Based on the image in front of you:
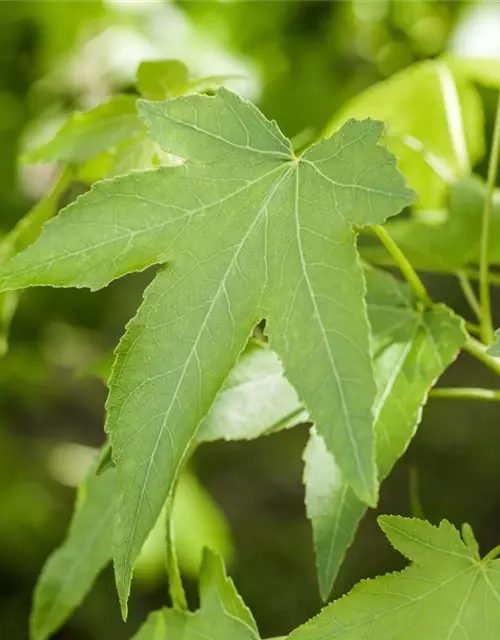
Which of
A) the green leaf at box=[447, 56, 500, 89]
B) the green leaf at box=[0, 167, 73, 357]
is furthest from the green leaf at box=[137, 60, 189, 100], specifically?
the green leaf at box=[447, 56, 500, 89]

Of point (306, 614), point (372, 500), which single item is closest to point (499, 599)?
point (372, 500)

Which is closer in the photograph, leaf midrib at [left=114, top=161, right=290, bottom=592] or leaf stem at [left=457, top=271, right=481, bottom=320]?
leaf midrib at [left=114, top=161, right=290, bottom=592]

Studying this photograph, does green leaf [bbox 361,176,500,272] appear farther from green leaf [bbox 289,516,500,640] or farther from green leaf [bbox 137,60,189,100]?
green leaf [bbox 289,516,500,640]

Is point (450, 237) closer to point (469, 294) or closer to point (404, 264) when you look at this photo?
point (469, 294)

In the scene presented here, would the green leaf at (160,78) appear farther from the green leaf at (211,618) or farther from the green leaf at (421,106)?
the green leaf at (211,618)

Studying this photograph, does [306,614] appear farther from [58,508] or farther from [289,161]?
[289,161]

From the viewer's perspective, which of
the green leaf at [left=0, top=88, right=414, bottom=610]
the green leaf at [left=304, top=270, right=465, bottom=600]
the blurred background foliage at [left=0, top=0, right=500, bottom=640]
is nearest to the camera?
the green leaf at [left=0, top=88, right=414, bottom=610]

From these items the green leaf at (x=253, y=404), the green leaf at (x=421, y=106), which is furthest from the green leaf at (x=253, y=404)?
the green leaf at (x=421, y=106)
